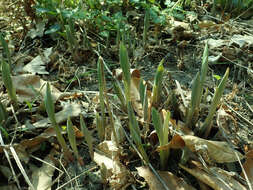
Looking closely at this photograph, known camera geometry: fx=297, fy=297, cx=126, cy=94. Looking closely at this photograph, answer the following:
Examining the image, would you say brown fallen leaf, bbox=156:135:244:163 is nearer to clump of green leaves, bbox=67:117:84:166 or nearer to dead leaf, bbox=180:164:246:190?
dead leaf, bbox=180:164:246:190

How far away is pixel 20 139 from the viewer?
1208 millimetres

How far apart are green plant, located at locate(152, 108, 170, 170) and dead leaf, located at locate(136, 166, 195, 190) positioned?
0.04 meters

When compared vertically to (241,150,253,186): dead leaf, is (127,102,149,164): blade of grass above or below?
above

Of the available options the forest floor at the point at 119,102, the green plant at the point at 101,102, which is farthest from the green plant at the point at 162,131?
the green plant at the point at 101,102

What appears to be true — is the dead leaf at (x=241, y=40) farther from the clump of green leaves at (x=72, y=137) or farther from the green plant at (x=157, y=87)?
the clump of green leaves at (x=72, y=137)

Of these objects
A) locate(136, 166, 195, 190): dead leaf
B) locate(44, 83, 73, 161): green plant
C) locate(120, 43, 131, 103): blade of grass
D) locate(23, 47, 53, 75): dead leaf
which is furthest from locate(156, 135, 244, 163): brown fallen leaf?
locate(23, 47, 53, 75): dead leaf

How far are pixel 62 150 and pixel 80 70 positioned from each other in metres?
0.61

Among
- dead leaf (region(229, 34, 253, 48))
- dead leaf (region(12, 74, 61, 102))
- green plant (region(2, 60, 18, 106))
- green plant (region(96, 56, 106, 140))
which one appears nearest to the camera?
green plant (region(96, 56, 106, 140))

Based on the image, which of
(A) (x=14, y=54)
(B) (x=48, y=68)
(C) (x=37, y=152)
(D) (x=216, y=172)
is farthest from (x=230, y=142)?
(A) (x=14, y=54)

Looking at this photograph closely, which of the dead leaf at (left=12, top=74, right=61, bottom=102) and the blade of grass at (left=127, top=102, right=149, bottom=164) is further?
the dead leaf at (left=12, top=74, right=61, bottom=102)

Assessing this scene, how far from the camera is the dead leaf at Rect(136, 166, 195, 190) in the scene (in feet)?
3.21

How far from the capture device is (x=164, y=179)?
100 cm

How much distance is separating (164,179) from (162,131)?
0.58 feet

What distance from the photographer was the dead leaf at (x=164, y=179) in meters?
0.98
